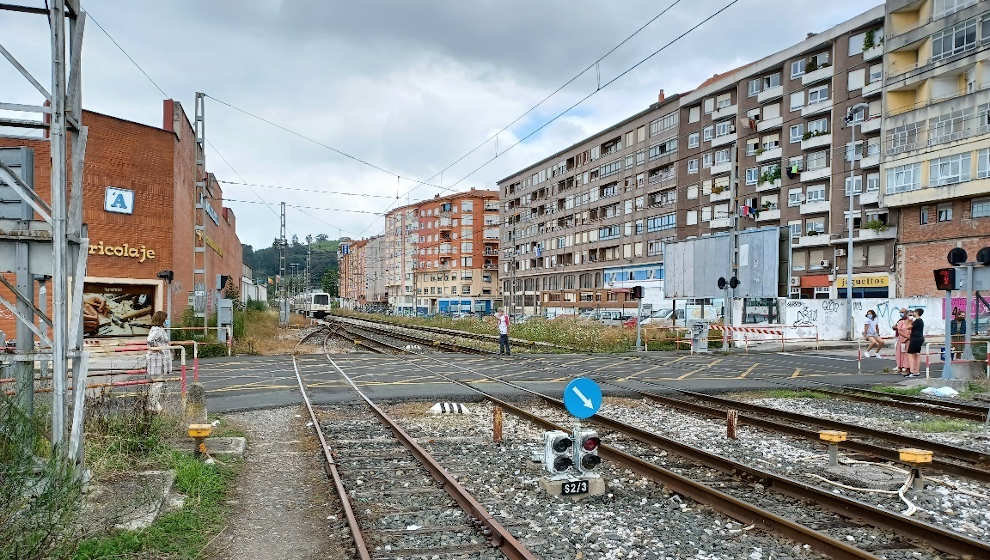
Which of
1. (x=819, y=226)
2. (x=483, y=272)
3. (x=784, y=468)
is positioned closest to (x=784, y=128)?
(x=819, y=226)

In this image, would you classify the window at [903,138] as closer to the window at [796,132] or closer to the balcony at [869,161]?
the balcony at [869,161]

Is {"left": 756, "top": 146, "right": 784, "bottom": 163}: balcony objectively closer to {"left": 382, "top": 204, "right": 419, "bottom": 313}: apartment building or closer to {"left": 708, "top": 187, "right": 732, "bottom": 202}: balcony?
{"left": 708, "top": 187, "right": 732, "bottom": 202}: balcony

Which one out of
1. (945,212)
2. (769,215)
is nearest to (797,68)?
(769,215)

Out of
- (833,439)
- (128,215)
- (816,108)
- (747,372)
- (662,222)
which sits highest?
(816,108)

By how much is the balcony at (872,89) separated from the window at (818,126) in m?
4.02

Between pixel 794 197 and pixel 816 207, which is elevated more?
pixel 794 197

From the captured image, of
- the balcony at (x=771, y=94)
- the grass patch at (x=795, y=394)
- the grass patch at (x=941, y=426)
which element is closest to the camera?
the grass patch at (x=941, y=426)

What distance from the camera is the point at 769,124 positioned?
5519cm

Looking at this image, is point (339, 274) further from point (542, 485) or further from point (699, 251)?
point (542, 485)

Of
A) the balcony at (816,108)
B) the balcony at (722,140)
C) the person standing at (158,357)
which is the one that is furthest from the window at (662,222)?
the person standing at (158,357)

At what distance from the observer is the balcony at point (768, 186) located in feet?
180

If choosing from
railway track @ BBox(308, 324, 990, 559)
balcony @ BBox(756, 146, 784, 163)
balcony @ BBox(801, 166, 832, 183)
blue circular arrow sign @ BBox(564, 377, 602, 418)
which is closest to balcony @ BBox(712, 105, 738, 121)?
balcony @ BBox(756, 146, 784, 163)

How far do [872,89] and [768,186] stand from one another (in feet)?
35.9

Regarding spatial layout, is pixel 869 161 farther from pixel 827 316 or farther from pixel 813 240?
pixel 827 316
